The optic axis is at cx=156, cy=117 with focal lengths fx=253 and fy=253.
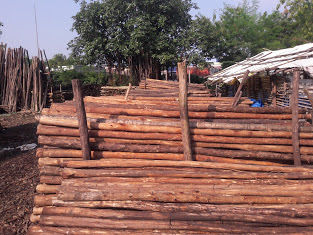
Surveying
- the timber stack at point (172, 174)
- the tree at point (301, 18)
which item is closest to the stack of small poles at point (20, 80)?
the timber stack at point (172, 174)

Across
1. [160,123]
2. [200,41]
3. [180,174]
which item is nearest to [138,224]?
[180,174]

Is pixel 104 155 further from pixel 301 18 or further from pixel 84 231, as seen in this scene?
pixel 301 18

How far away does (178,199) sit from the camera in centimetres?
270

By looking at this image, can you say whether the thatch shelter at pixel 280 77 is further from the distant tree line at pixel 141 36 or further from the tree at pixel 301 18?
the tree at pixel 301 18

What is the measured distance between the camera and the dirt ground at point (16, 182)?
12.5 ft

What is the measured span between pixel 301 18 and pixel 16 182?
86.3ft

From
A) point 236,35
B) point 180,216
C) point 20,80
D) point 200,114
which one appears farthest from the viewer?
point 236,35

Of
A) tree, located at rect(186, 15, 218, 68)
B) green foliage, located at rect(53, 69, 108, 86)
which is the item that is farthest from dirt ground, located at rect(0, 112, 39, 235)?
tree, located at rect(186, 15, 218, 68)

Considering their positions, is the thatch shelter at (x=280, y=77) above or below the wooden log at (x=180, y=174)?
above

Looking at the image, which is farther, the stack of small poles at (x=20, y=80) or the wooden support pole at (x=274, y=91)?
the stack of small poles at (x=20, y=80)

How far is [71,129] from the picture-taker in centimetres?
329

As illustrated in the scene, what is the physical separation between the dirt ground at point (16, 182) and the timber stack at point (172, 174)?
869mm

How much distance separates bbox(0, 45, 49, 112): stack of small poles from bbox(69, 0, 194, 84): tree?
434 centimetres

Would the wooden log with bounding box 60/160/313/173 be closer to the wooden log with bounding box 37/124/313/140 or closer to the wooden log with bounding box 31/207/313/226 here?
the wooden log with bounding box 37/124/313/140
